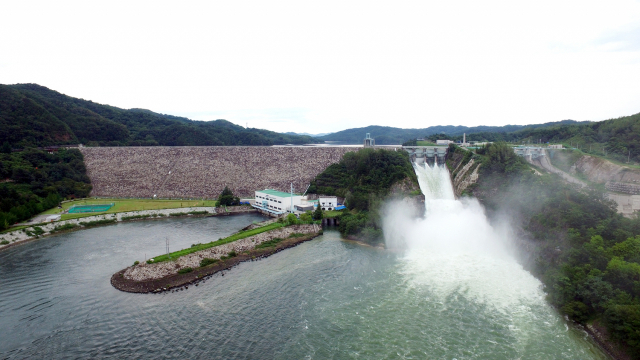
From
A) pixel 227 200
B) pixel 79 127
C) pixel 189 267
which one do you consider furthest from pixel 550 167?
pixel 79 127

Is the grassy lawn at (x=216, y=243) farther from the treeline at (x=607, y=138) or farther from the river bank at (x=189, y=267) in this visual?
the treeline at (x=607, y=138)

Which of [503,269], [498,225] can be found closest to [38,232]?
[503,269]

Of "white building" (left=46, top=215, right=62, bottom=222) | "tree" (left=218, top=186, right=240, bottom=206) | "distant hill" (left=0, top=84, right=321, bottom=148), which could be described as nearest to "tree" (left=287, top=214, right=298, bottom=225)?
"tree" (left=218, top=186, right=240, bottom=206)

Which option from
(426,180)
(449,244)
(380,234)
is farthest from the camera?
(426,180)

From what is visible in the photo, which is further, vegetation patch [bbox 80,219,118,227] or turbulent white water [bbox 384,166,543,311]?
vegetation patch [bbox 80,219,118,227]

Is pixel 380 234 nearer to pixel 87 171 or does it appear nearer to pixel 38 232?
pixel 38 232

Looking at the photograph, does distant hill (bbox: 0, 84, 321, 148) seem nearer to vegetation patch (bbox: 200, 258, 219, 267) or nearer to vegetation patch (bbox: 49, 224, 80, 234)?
vegetation patch (bbox: 49, 224, 80, 234)
